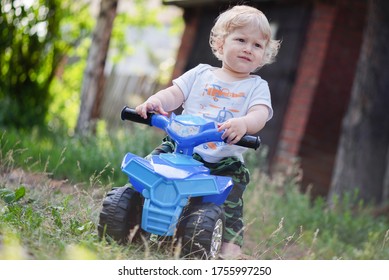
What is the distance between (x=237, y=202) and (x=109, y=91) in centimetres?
630

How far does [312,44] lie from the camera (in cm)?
705

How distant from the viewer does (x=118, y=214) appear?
8.33 ft

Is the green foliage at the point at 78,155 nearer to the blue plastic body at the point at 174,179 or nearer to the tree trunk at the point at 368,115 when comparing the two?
the blue plastic body at the point at 174,179

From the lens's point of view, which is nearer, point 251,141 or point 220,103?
point 251,141

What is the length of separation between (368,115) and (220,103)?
137 inches

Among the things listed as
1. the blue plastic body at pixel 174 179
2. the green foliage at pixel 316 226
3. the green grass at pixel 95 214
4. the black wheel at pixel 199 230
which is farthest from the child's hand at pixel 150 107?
the green foliage at pixel 316 226

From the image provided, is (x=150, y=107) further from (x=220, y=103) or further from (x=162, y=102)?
(x=220, y=103)

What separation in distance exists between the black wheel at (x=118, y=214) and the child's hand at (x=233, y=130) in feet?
1.44

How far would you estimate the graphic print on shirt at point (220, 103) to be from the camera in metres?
2.81

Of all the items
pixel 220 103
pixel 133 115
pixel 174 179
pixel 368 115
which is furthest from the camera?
pixel 368 115

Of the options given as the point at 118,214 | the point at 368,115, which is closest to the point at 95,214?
the point at 118,214

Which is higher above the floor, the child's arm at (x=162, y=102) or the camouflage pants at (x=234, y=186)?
the child's arm at (x=162, y=102)

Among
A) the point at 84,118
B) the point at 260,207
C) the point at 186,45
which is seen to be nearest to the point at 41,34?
the point at 84,118
